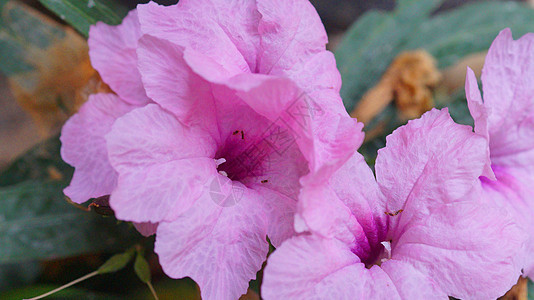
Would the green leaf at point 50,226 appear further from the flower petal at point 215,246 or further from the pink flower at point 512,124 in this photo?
the pink flower at point 512,124

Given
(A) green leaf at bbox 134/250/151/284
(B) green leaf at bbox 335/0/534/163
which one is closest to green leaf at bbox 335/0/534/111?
(B) green leaf at bbox 335/0/534/163

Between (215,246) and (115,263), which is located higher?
(215,246)

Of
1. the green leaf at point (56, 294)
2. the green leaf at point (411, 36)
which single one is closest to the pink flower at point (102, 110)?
the green leaf at point (56, 294)

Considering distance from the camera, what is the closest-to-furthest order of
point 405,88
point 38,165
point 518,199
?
point 518,199 < point 38,165 < point 405,88

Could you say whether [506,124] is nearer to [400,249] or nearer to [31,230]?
[400,249]

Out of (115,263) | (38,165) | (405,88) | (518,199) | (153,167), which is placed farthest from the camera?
(405,88)

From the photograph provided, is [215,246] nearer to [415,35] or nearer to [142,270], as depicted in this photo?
[142,270]

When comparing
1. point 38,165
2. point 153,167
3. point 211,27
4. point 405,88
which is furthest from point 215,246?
point 405,88

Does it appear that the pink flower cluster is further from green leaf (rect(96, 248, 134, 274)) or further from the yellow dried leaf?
the yellow dried leaf
